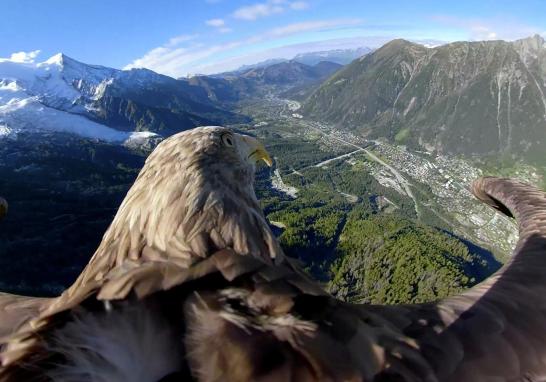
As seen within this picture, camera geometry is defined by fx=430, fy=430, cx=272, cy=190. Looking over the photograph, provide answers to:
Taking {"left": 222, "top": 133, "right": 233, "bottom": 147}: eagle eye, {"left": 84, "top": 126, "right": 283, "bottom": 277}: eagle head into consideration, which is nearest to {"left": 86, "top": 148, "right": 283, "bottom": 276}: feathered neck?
{"left": 84, "top": 126, "right": 283, "bottom": 277}: eagle head

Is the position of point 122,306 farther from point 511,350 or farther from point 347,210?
point 347,210

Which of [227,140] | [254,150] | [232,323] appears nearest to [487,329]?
[232,323]

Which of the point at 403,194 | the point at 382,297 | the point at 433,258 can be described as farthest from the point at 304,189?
the point at 382,297

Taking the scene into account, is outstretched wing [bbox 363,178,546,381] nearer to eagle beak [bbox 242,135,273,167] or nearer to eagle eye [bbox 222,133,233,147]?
eagle eye [bbox 222,133,233,147]

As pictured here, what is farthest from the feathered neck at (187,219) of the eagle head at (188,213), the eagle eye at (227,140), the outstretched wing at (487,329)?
the outstretched wing at (487,329)

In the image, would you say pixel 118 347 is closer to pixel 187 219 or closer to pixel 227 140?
pixel 187 219

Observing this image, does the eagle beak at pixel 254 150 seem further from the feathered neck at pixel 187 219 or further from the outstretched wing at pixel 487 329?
the outstretched wing at pixel 487 329
